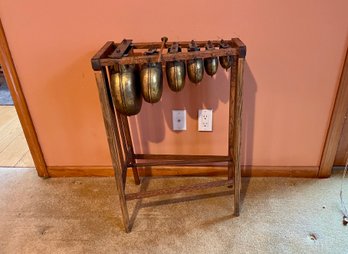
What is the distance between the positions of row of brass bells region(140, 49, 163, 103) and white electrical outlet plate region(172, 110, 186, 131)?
404 millimetres

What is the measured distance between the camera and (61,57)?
128cm

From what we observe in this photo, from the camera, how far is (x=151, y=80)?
0.95 m

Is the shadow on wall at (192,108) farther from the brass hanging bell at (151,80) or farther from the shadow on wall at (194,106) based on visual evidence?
the brass hanging bell at (151,80)

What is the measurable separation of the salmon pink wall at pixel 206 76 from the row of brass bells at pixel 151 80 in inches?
12.8

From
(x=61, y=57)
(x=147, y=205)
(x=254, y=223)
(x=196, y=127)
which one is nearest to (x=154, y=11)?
(x=61, y=57)

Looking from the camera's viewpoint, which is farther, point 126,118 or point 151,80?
point 126,118

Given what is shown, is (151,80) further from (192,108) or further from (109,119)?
(192,108)

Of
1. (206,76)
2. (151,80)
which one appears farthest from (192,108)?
(151,80)

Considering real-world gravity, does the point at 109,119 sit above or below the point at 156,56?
below

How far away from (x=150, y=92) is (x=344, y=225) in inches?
41.4

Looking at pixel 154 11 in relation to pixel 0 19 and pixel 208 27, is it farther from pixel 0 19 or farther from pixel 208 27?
pixel 0 19

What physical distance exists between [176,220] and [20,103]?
0.98 m

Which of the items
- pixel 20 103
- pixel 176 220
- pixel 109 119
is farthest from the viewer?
pixel 20 103

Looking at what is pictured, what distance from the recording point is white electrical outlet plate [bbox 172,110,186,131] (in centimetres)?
138
